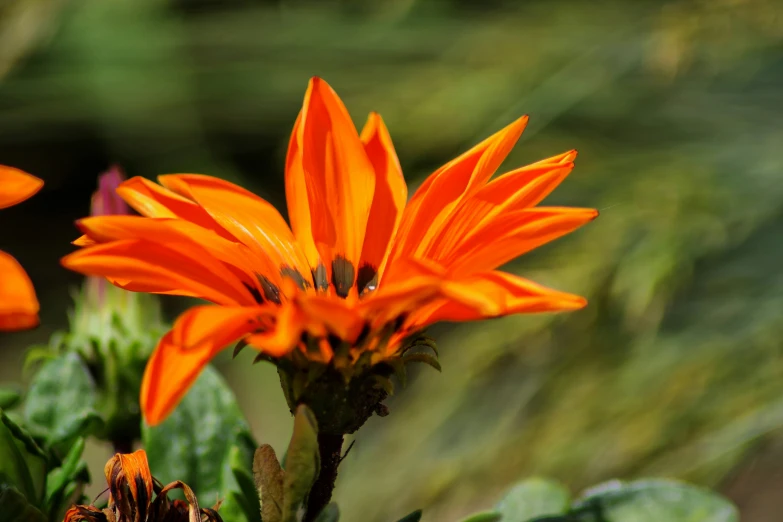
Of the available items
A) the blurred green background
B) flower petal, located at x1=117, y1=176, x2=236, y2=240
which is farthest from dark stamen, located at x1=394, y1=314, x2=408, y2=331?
the blurred green background

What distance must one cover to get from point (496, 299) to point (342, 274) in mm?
167

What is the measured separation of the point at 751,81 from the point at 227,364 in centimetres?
145

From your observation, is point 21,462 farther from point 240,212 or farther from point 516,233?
point 516,233

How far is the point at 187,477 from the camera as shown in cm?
54

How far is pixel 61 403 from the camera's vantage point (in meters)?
0.57

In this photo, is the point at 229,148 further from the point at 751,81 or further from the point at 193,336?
the point at 193,336

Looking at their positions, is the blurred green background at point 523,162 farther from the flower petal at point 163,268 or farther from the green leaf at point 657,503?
the flower petal at point 163,268

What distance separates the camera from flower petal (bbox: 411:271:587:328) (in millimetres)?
322

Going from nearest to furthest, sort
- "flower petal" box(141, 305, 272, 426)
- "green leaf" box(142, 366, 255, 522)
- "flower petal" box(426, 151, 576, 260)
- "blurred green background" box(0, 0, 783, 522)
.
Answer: "flower petal" box(141, 305, 272, 426) < "flower petal" box(426, 151, 576, 260) < "green leaf" box(142, 366, 255, 522) < "blurred green background" box(0, 0, 783, 522)

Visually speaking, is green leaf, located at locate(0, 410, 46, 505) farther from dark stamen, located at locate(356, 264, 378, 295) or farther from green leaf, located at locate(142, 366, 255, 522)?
dark stamen, located at locate(356, 264, 378, 295)

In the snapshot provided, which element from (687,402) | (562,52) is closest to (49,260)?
(562,52)

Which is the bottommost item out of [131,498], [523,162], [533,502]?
[523,162]

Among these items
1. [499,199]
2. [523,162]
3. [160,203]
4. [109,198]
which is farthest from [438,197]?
[523,162]

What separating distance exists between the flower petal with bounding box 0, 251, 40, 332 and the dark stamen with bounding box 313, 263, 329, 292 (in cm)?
18
